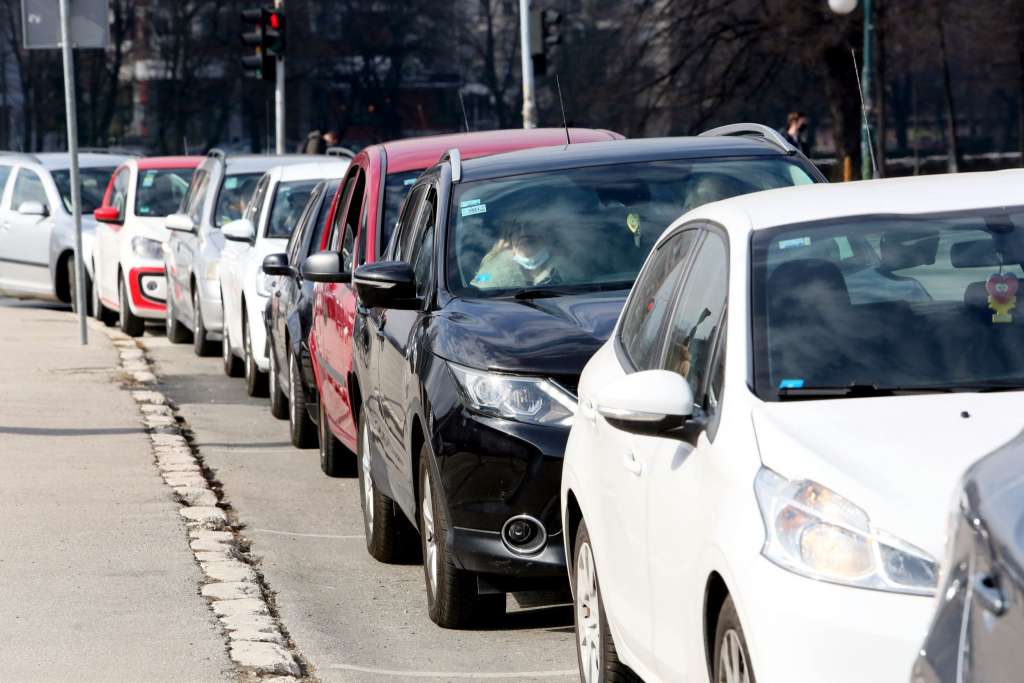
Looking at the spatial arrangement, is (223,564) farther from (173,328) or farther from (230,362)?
(173,328)

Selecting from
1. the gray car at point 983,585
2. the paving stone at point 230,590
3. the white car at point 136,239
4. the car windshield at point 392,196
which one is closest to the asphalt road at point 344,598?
the paving stone at point 230,590

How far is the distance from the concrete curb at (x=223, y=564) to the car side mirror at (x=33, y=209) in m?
9.93

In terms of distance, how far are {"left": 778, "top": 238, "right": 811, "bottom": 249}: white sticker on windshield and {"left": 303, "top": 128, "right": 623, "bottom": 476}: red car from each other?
178 inches

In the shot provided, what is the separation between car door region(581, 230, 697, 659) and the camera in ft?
15.9

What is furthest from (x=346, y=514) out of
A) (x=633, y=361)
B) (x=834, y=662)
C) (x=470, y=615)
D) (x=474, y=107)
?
(x=474, y=107)

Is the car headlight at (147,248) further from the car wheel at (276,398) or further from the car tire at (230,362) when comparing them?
the car wheel at (276,398)

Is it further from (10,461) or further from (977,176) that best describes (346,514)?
(977,176)

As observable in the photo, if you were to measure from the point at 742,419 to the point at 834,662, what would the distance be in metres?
0.76

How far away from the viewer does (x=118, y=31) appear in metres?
79.5

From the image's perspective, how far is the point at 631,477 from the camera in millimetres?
4941

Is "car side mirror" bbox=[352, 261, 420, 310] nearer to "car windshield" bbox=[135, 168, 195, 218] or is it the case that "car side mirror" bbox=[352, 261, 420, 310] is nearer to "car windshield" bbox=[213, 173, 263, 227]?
"car windshield" bbox=[213, 173, 263, 227]

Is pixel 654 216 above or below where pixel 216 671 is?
above

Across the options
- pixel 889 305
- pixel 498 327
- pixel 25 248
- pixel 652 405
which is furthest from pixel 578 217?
pixel 25 248

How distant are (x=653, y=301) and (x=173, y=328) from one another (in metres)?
A: 14.7
